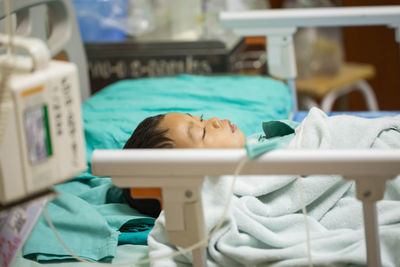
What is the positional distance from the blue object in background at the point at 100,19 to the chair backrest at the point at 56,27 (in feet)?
2.24

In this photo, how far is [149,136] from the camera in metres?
1.35

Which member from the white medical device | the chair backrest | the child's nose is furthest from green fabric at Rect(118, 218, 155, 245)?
the chair backrest

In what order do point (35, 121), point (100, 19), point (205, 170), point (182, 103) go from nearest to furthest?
point (35, 121)
point (205, 170)
point (182, 103)
point (100, 19)

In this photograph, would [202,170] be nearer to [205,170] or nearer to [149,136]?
[205,170]

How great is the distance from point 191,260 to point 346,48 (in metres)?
2.49

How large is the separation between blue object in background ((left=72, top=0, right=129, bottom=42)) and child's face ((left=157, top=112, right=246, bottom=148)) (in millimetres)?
1482

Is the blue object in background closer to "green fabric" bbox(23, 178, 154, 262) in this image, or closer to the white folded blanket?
"green fabric" bbox(23, 178, 154, 262)

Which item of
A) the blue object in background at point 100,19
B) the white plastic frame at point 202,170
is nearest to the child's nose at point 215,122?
the white plastic frame at point 202,170

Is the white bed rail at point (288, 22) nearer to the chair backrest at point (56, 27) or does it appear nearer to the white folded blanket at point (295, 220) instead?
the chair backrest at point (56, 27)

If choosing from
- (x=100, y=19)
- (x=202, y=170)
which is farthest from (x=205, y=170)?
(x=100, y=19)

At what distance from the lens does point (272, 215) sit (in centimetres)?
122

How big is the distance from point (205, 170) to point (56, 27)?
119 centimetres

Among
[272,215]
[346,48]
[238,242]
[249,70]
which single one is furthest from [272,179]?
[346,48]

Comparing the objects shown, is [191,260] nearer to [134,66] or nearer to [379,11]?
[379,11]
